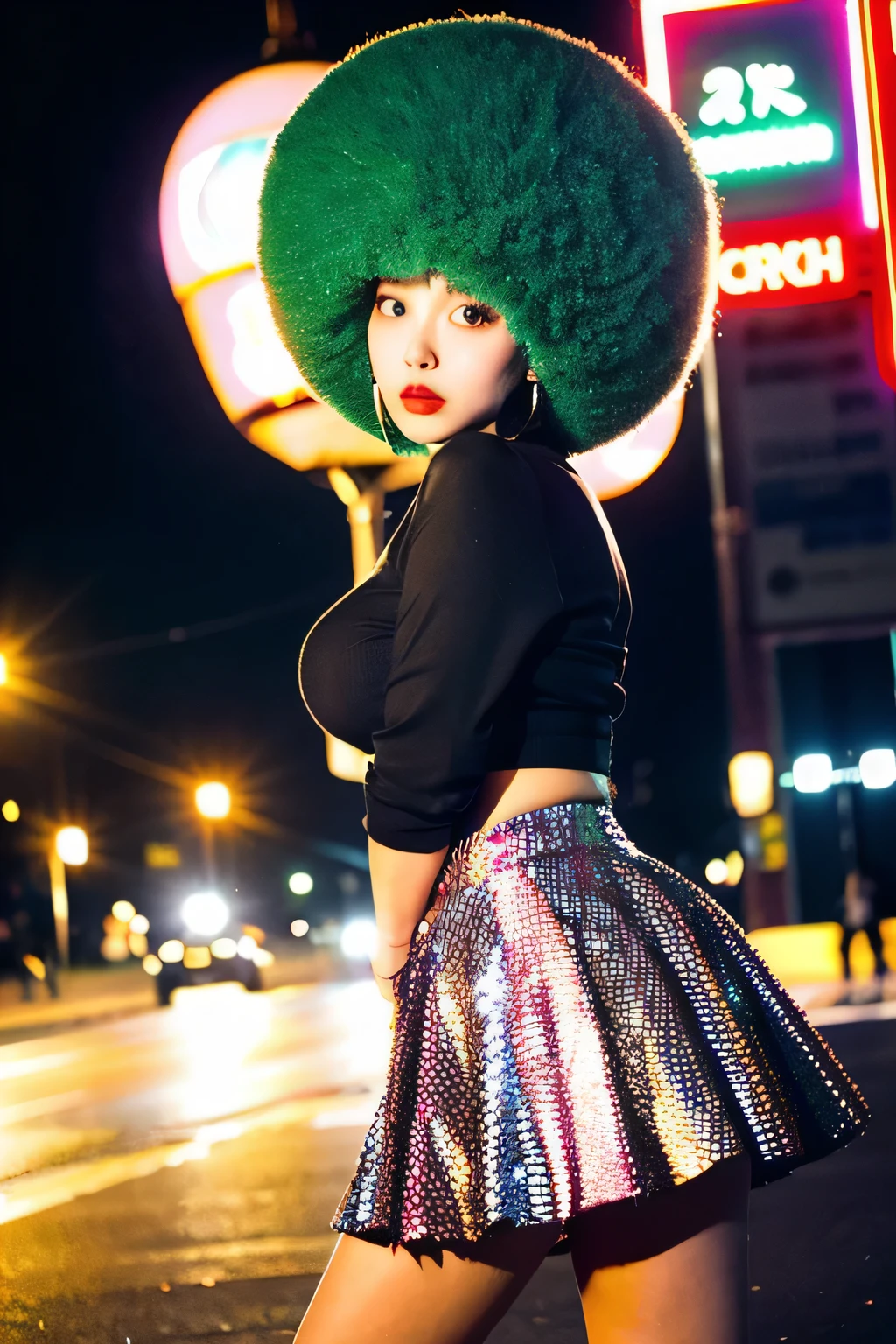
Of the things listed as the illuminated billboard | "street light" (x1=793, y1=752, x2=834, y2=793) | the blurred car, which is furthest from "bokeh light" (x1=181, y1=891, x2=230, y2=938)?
the illuminated billboard

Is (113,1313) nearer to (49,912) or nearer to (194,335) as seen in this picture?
(194,335)

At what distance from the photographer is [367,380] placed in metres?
2.04

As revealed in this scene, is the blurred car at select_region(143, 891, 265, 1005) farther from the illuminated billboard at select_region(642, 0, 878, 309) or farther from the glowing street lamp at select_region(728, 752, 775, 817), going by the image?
the illuminated billboard at select_region(642, 0, 878, 309)

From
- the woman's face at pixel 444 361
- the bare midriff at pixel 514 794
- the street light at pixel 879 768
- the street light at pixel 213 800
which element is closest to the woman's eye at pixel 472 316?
the woman's face at pixel 444 361

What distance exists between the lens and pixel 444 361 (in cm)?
172

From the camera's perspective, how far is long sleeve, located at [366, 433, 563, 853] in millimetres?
1466

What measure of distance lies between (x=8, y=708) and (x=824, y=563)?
73.6 ft

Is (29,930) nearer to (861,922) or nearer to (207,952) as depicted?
(207,952)

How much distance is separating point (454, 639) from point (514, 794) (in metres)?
0.21

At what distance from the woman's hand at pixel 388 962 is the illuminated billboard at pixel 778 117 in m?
7.83

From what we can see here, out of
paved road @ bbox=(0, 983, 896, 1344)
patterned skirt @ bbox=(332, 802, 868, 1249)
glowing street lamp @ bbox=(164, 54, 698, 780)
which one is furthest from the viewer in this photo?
glowing street lamp @ bbox=(164, 54, 698, 780)

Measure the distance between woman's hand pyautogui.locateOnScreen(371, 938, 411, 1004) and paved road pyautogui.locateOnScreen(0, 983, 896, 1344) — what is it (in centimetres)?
223

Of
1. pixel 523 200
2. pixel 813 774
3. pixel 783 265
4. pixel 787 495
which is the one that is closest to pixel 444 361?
pixel 523 200

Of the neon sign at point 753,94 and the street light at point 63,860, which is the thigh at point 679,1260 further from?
the street light at point 63,860
